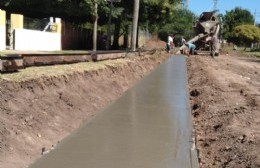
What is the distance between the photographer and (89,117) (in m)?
12.0

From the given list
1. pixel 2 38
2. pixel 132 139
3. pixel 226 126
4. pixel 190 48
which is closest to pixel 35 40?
pixel 2 38

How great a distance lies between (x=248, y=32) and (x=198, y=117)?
90679mm

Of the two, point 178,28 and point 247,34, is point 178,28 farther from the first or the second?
point 247,34

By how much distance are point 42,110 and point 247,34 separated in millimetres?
93367

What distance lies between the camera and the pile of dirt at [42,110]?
8469 millimetres

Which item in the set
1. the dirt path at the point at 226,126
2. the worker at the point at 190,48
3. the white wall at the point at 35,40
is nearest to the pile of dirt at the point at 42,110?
the dirt path at the point at 226,126

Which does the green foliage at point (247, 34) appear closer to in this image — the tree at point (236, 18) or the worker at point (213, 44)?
the tree at point (236, 18)

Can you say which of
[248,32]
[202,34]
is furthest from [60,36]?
[248,32]

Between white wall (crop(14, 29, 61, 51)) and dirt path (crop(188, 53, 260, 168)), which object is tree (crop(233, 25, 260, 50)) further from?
dirt path (crop(188, 53, 260, 168))

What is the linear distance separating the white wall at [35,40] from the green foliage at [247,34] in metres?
63.6

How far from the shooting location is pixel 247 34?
100438 mm

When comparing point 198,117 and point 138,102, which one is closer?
point 198,117

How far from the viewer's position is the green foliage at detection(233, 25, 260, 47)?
330ft

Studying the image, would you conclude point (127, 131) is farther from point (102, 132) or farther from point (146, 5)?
point (146, 5)
